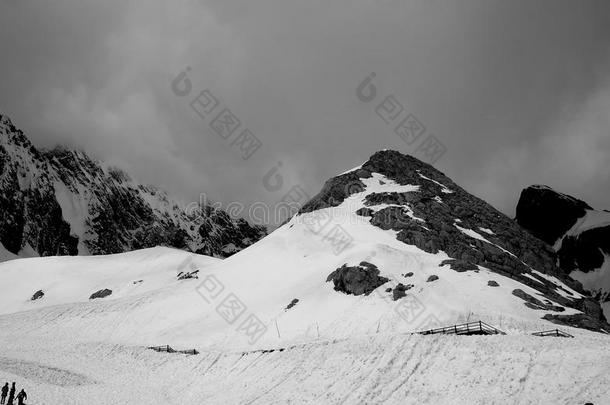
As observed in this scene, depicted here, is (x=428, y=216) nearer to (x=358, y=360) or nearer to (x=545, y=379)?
(x=358, y=360)

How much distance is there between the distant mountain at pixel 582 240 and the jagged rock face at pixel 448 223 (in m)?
76.9

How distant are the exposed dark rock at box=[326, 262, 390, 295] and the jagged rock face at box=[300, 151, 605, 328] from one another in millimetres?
11011

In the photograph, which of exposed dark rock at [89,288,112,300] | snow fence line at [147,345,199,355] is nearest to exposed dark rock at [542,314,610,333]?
snow fence line at [147,345,199,355]

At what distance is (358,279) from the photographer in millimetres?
56406

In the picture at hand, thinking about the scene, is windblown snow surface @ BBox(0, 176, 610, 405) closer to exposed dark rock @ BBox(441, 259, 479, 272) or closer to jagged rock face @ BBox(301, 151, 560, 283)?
exposed dark rock @ BBox(441, 259, 479, 272)

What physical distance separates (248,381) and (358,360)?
9541 mm

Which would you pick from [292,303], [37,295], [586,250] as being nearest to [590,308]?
[292,303]

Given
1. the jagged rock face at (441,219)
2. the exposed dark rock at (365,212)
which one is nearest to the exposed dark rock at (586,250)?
the jagged rock face at (441,219)

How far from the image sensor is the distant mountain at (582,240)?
513 ft

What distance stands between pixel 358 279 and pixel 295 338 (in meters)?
12.2

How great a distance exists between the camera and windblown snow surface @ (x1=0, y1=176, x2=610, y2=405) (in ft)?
86.4

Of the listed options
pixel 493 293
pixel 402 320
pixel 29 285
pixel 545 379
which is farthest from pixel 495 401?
pixel 29 285

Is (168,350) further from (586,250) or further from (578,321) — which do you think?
(586,250)

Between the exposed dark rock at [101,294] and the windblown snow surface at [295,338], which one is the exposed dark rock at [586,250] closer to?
the windblown snow surface at [295,338]
